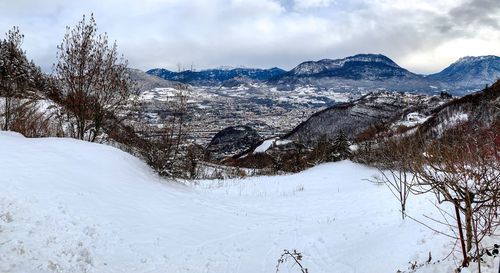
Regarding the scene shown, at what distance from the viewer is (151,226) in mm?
10031

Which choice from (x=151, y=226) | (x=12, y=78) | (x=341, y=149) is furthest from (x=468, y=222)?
(x=341, y=149)

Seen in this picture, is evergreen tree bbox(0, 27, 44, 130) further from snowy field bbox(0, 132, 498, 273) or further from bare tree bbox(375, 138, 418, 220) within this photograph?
bare tree bbox(375, 138, 418, 220)

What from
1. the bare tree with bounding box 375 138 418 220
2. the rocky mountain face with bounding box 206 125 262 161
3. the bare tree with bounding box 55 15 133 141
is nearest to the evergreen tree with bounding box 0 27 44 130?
the bare tree with bounding box 55 15 133 141

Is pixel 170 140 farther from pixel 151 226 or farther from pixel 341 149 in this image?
pixel 341 149

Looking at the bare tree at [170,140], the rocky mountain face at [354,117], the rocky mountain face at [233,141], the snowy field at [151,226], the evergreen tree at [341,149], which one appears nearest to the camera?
the snowy field at [151,226]

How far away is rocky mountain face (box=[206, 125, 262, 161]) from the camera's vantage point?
5902 inches

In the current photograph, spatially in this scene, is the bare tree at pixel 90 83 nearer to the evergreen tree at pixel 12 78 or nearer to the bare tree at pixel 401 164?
the evergreen tree at pixel 12 78

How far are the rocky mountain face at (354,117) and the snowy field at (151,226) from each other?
128 meters

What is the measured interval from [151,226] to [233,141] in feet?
502

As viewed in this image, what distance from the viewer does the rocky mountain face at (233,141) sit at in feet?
492

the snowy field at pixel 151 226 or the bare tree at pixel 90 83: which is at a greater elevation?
the bare tree at pixel 90 83

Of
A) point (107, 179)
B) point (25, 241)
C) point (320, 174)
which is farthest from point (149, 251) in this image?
point (320, 174)

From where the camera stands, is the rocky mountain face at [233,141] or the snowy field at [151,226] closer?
the snowy field at [151,226]

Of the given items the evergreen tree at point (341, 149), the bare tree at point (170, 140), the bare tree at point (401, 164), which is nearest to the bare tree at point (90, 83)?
the bare tree at point (170, 140)
